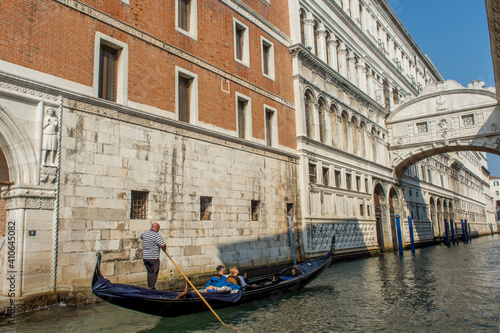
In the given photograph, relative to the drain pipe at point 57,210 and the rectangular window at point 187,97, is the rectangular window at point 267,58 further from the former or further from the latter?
the drain pipe at point 57,210

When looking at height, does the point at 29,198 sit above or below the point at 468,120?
below

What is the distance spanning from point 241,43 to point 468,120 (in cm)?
1587

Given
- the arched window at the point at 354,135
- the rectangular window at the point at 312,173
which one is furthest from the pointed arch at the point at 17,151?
the arched window at the point at 354,135

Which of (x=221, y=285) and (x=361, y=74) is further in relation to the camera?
(x=361, y=74)

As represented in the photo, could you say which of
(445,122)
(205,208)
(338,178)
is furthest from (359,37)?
(205,208)

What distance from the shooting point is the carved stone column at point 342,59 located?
2280 cm

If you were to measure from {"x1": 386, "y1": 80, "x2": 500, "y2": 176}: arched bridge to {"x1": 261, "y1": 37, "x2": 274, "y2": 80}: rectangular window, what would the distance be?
13197 mm

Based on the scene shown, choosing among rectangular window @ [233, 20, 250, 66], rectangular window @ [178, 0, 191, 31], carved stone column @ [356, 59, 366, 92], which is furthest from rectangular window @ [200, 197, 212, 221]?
carved stone column @ [356, 59, 366, 92]

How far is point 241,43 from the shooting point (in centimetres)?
1527

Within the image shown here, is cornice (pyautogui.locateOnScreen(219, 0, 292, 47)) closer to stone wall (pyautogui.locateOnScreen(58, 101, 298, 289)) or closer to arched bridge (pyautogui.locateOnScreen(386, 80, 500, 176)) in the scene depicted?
stone wall (pyautogui.locateOnScreen(58, 101, 298, 289))

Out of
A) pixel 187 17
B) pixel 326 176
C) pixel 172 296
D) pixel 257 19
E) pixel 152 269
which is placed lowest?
pixel 172 296

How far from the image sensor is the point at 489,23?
14438 millimetres

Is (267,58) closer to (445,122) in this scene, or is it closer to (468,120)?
(445,122)

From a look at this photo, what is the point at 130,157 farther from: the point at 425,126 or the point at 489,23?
the point at 425,126
